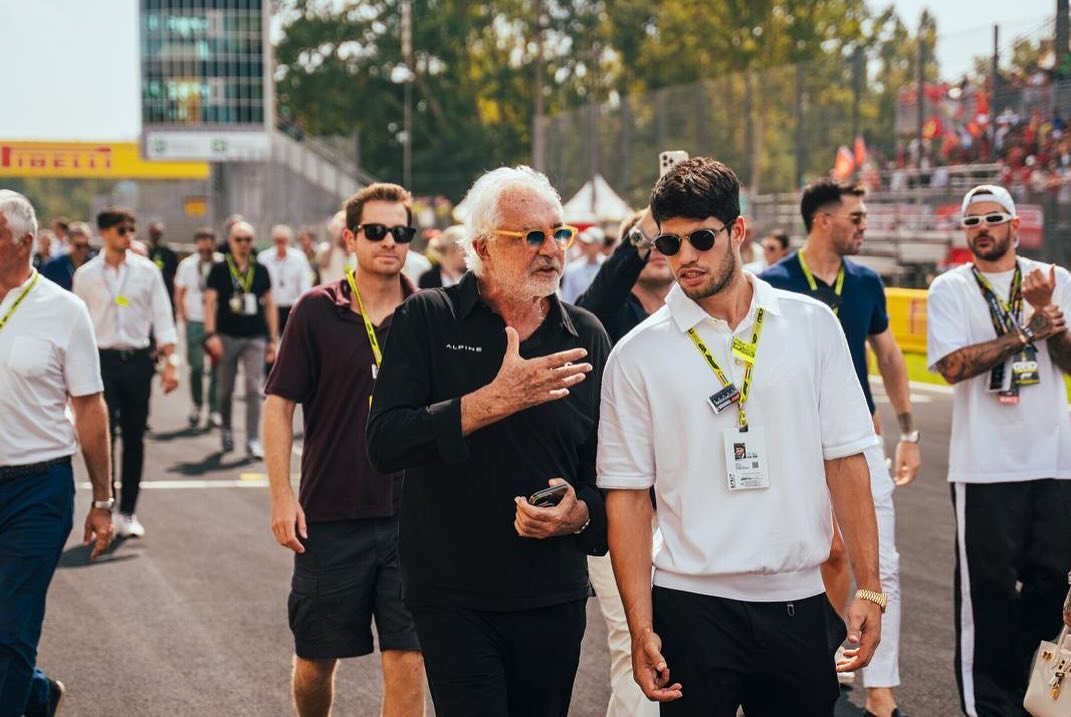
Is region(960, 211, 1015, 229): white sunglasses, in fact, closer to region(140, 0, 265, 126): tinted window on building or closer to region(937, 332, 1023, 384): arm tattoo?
region(937, 332, 1023, 384): arm tattoo

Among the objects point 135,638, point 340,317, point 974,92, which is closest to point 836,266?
point 340,317

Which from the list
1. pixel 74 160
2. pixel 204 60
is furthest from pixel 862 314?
pixel 74 160

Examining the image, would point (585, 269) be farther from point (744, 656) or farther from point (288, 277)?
point (744, 656)

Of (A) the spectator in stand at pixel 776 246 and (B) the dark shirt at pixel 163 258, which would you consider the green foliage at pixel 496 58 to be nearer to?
(B) the dark shirt at pixel 163 258

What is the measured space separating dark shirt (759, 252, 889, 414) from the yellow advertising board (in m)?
71.9

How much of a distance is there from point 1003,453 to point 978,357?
14.8 inches

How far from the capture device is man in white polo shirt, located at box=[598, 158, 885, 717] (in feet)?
11.6

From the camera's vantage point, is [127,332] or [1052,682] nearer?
[1052,682]

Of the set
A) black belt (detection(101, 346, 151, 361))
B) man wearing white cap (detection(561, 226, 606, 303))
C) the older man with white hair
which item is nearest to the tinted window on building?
man wearing white cap (detection(561, 226, 606, 303))

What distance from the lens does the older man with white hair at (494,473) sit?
3.76 m

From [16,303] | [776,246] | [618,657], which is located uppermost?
[776,246]

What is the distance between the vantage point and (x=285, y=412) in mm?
5090

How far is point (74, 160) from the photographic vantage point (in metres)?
76.0

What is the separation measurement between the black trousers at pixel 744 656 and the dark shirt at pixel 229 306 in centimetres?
998
